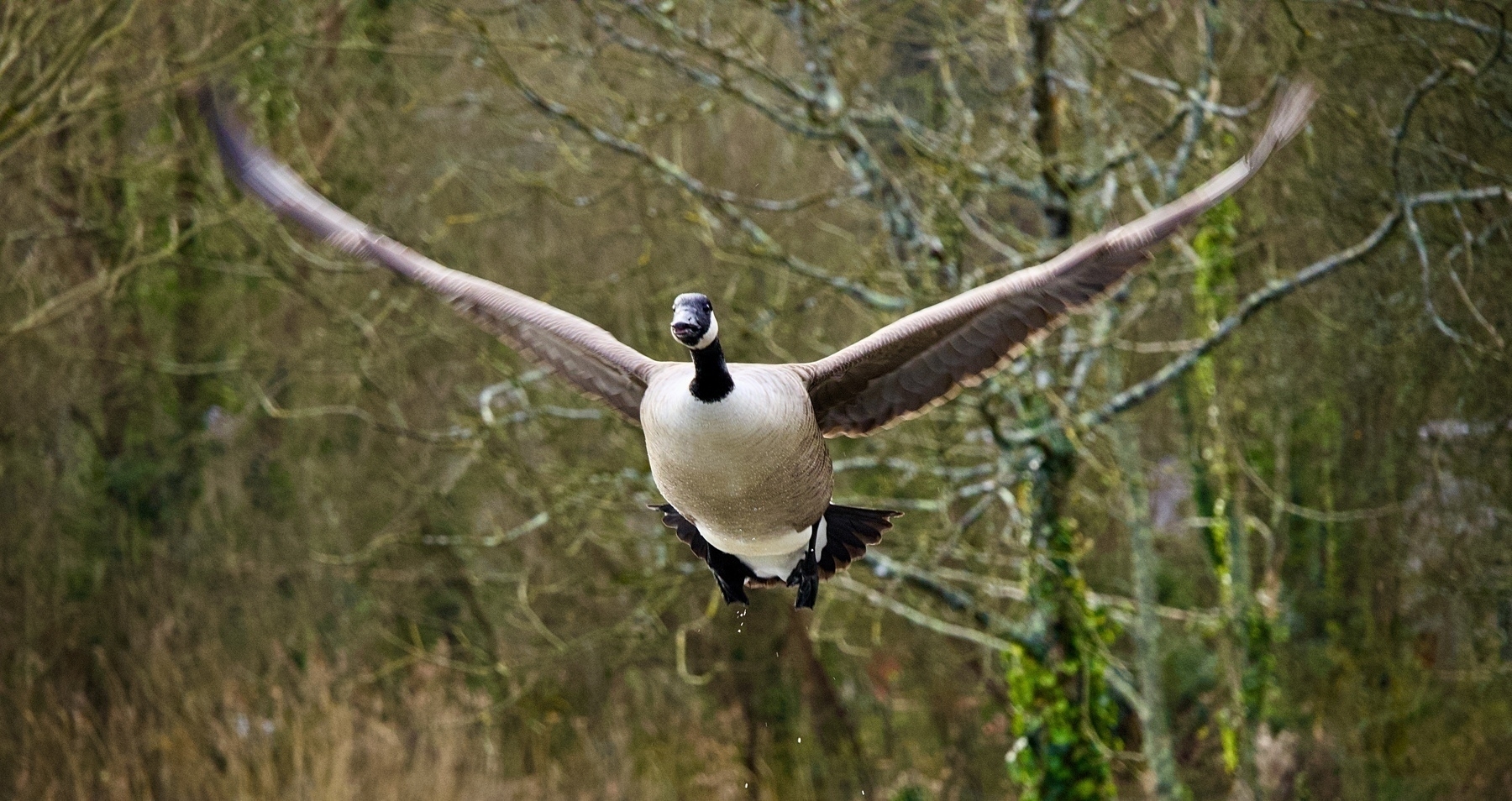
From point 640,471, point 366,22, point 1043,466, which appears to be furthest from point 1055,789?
point 366,22

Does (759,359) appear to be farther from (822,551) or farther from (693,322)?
(693,322)

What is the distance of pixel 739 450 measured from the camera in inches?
182

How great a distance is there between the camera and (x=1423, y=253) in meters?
6.98

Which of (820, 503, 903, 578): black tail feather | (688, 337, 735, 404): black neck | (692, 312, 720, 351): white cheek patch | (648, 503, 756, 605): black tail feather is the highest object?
(692, 312, 720, 351): white cheek patch

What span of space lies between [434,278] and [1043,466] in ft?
12.5

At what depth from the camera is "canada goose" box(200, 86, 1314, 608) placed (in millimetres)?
4582

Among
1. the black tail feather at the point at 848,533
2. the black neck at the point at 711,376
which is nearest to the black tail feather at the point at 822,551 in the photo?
the black tail feather at the point at 848,533

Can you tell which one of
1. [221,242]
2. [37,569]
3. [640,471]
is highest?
[221,242]

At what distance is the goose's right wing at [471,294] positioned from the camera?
529 cm

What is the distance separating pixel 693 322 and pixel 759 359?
18.0 feet

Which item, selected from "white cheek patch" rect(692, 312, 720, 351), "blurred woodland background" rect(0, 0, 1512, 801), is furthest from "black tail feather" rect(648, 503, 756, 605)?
"blurred woodland background" rect(0, 0, 1512, 801)

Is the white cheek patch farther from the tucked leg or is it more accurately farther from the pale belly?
the tucked leg

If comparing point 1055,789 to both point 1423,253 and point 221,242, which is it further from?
point 221,242

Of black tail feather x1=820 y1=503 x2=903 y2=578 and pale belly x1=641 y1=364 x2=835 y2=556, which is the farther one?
black tail feather x1=820 y1=503 x2=903 y2=578
